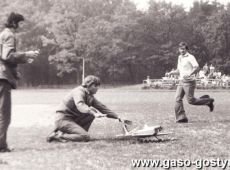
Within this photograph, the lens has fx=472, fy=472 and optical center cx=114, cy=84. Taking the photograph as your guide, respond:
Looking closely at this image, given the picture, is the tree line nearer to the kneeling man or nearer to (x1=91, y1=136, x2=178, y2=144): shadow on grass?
the kneeling man

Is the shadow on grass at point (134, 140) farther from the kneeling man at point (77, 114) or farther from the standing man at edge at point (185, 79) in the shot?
the standing man at edge at point (185, 79)

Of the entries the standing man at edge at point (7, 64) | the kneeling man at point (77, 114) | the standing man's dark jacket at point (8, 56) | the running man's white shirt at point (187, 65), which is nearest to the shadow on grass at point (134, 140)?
the kneeling man at point (77, 114)

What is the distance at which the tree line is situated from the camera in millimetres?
59344

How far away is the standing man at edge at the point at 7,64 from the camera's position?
8305mm

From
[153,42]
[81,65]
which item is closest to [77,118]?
[81,65]

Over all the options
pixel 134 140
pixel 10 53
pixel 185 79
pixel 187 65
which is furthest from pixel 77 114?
pixel 187 65

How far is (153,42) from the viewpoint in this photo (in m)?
70.6

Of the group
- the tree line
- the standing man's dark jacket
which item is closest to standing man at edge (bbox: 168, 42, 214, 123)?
the standing man's dark jacket

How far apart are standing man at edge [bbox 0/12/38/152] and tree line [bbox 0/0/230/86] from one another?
1951 inches

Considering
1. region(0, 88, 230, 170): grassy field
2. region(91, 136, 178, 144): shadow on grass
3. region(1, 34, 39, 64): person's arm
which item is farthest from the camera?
region(91, 136, 178, 144): shadow on grass

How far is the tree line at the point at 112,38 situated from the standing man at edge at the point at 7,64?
49561 millimetres

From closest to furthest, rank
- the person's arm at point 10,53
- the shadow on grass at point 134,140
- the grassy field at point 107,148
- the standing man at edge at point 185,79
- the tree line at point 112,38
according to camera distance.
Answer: the grassy field at point 107,148
the person's arm at point 10,53
the shadow on grass at point 134,140
the standing man at edge at point 185,79
the tree line at point 112,38

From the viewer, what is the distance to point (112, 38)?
202ft

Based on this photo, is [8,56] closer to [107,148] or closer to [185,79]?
[107,148]
